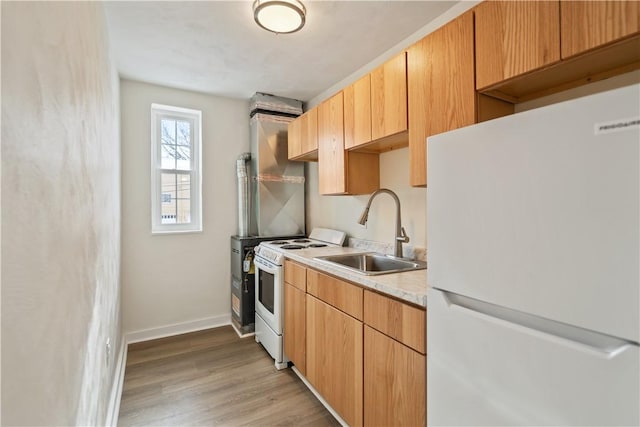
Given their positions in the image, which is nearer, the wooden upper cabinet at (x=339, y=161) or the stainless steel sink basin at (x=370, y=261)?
the stainless steel sink basin at (x=370, y=261)

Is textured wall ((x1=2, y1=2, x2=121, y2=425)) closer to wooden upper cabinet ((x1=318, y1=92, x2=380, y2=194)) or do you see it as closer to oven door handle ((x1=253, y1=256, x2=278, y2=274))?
oven door handle ((x1=253, y1=256, x2=278, y2=274))

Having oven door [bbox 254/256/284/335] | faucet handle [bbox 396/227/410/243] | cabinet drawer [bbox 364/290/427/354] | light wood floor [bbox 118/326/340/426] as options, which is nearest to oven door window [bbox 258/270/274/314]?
oven door [bbox 254/256/284/335]

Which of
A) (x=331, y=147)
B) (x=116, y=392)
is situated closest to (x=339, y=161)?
(x=331, y=147)

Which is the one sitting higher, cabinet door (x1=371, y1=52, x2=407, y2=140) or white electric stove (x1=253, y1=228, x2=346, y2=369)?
cabinet door (x1=371, y1=52, x2=407, y2=140)

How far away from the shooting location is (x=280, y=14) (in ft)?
5.80

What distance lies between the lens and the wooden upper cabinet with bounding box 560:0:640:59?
0.92 metres

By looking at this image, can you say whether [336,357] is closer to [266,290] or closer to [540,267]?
[266,290]

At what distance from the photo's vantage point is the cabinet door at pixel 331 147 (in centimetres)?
235

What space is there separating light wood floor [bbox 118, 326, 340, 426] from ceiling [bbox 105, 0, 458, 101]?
103 inches

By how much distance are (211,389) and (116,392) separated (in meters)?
0.62

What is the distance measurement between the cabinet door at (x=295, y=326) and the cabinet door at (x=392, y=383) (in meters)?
0.72

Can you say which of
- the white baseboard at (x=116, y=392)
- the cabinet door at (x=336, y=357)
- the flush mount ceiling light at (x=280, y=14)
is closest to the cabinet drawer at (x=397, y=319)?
the cabinet door at (x=336, y=357)

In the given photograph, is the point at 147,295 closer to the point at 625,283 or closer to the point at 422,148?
the point at 422,148

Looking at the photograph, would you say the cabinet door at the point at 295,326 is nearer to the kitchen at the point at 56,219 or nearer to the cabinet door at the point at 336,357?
the cabinet door at the point at 336,357
